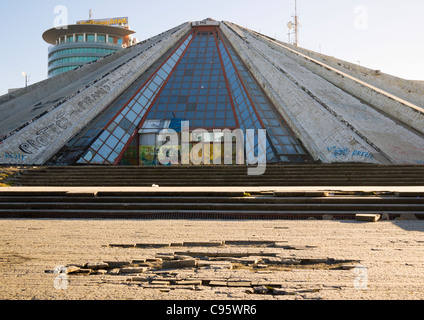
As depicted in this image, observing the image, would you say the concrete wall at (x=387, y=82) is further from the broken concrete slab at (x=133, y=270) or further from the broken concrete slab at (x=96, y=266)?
the broken concrete slab at (x=96, y=266)

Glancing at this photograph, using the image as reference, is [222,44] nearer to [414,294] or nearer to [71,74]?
[71,74]

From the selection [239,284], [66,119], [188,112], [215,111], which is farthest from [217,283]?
[188,112]

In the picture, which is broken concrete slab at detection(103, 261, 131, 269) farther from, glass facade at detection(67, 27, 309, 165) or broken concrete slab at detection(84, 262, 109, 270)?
glass facade at detection(67, 27, 309, 165)

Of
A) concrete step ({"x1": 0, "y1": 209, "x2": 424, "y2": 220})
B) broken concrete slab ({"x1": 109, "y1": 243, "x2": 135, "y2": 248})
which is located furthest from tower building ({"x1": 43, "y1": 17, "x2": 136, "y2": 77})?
broken concrete slab ({"x1": 109, "y1": 243, "x2": 135, "y2": 248})

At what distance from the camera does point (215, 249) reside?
6.03 metres

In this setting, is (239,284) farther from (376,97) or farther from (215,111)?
(376,97)

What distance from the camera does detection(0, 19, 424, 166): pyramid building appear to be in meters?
17.5

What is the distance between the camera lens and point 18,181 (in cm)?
1440

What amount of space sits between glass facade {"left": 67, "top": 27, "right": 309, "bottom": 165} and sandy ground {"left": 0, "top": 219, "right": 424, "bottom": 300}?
977cm

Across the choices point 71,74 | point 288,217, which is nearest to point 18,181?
point 288,217

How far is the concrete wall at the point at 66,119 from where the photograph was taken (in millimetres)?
17422

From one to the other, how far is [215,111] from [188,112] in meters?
1.58

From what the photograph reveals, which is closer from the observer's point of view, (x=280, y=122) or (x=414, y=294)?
(x=414, y=294)
